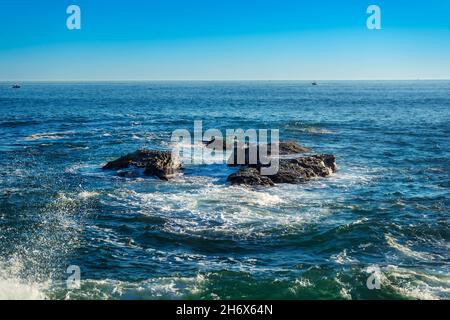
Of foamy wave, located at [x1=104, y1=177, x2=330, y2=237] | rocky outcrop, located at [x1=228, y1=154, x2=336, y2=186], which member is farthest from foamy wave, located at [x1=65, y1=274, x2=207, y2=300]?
rocky outcrop, located at [x1=228, y1=154, x2=336, y2=186]

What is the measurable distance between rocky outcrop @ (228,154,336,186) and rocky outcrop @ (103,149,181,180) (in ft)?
14.3

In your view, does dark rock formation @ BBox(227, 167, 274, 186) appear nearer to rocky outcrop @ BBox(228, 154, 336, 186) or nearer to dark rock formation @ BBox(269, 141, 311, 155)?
rocky outcrop @ BBox(228, 154, 336, 186)

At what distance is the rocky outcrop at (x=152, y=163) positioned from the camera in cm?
3170

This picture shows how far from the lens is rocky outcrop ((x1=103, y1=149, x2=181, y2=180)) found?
104ft

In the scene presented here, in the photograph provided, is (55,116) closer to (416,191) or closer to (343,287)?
(416,191)

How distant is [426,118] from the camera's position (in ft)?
234

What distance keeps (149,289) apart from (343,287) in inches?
239

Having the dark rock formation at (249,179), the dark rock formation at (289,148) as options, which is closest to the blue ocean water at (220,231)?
the dark rock formation at (249,179)

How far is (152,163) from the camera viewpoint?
32.3 meters

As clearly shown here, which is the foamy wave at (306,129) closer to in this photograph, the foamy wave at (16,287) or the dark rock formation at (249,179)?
the dark rock formation at (249,179)

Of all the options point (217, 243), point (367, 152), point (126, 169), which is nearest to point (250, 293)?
point (217, 243)

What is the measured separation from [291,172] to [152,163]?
8644mm

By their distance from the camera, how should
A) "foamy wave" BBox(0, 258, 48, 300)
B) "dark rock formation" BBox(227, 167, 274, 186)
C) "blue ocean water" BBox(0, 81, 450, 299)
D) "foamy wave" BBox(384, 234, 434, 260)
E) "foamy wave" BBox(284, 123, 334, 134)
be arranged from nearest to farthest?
1. "foamy wave" BBox(0, 258, 48, 300)
2. "blue ocean water" BBox(0, 81, 450, 299)
3. "foamy wave" BBox(384, 234, 434, 260)
4. "dark rock formation" BBox(227, 167, 274, 186)
5. "foamy wave" BBox(284, 123, 334, 134)

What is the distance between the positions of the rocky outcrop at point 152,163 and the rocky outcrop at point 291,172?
4365 millimetres
